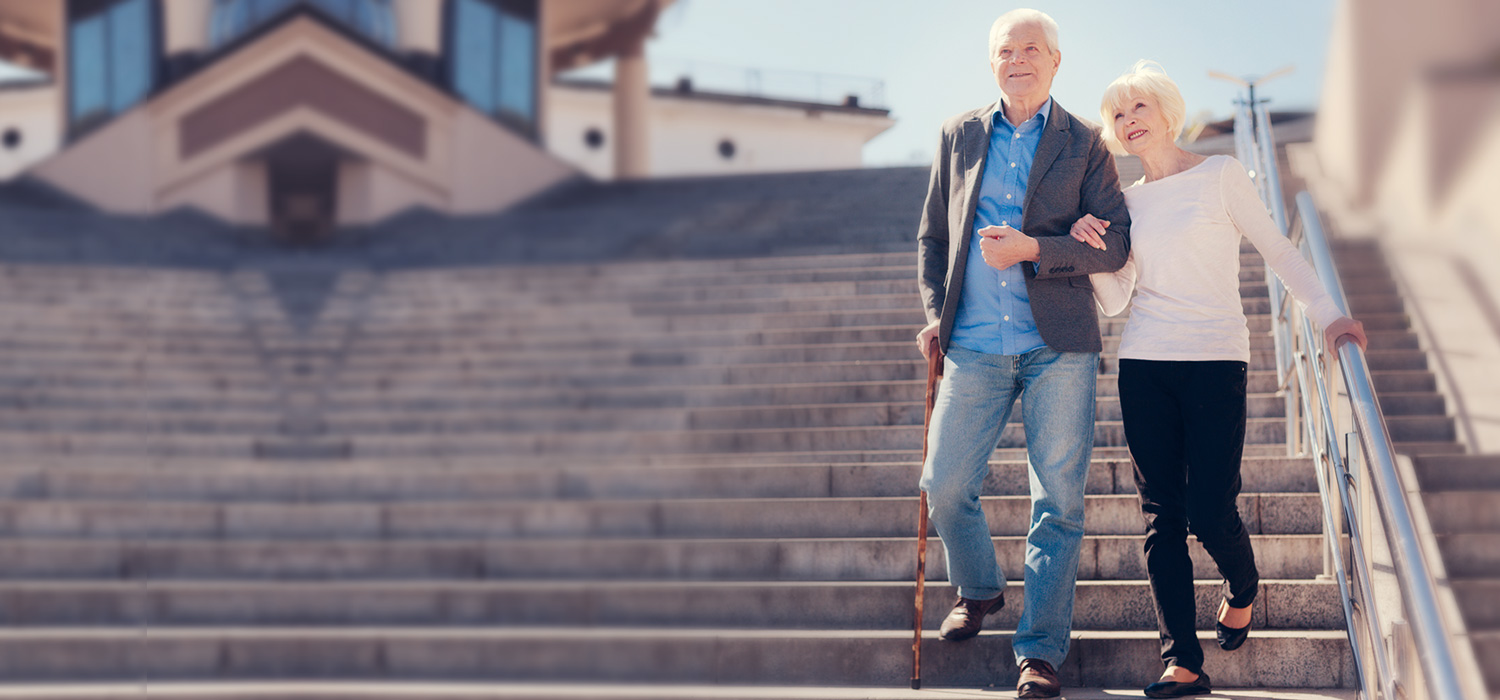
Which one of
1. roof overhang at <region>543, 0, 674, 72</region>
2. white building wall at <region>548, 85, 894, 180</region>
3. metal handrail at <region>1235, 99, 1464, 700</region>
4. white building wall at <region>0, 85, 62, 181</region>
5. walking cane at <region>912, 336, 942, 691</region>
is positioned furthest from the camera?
white building wall at <region>548, 85, 894, 180</region>

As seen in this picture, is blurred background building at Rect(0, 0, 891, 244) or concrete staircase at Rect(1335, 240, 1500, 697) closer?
blurred background building at Rect(0, 0, 891, 244)

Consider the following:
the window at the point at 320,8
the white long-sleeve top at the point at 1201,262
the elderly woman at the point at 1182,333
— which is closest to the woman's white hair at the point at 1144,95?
the elderly woman at the point at 1182,333

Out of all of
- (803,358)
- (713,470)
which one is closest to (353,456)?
(713,470)

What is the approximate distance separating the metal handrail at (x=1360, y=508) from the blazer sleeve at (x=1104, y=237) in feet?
1.67

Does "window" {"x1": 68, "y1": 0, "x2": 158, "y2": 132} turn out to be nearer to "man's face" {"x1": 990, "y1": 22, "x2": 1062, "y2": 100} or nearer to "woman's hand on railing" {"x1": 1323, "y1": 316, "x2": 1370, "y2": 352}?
"man's face" {"x1": 990, "y1": 22, "x2": 1062, "y2": 100}

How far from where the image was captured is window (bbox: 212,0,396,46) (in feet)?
3.37

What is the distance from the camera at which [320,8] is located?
109 cm

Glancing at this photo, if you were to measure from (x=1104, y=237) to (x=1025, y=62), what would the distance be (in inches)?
14.9

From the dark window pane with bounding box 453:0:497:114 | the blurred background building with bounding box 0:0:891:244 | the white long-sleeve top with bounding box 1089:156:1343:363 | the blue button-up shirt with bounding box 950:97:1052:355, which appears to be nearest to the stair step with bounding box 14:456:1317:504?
the blurred background building with bounding box 0:0:891:244

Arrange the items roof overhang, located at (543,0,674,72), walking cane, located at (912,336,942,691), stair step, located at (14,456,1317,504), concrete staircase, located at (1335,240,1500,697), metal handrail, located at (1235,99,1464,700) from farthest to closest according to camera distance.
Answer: concrete staircase, located at (1335,240,1500,697)
walking cane, located at (912,336,942,691)
roof overhang, located at (543,0,674,72)
metal handrail, located at (1235,99,1464,700)
stair step, located at (14,456,1317,504)

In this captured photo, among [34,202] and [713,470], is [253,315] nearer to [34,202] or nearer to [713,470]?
[34,202]

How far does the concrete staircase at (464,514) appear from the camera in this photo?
3.71 feet

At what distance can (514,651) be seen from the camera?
68.9 inches

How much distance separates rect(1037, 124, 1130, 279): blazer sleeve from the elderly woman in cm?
3
